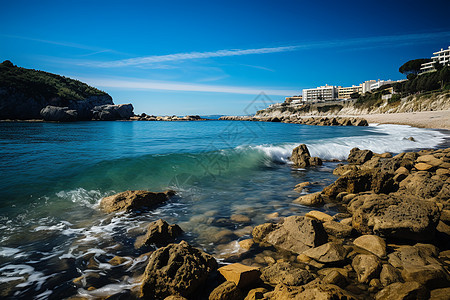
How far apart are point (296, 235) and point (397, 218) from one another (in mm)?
1849

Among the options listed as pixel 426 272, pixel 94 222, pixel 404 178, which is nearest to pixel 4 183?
pixel 94 222

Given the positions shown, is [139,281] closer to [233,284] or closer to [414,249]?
[233,284]

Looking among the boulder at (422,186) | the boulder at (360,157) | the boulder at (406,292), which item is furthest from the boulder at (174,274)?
the boulder at (360,157)

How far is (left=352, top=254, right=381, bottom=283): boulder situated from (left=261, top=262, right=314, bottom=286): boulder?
0.76m

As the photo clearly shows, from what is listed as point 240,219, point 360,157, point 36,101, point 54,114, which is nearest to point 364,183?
point 240,219

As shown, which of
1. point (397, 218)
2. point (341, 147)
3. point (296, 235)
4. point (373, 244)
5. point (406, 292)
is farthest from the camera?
point (341, 147)

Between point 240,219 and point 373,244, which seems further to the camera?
point 240,219

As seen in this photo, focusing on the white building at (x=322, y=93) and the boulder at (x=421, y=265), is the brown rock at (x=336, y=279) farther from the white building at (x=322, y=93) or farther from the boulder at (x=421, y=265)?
the white building at (x=322, y=93)

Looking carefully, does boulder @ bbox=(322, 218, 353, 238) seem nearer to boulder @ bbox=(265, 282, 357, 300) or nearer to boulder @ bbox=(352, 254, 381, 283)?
boulder @ bbox=(352, 254, 381, 283)

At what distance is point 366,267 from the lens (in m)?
3.15

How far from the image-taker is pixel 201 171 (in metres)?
10.9

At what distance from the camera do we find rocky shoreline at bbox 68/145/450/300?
9.13 ft

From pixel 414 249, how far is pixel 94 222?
6.64 meters

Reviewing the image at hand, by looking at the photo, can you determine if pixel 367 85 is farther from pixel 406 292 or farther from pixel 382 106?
pixel 406 292
